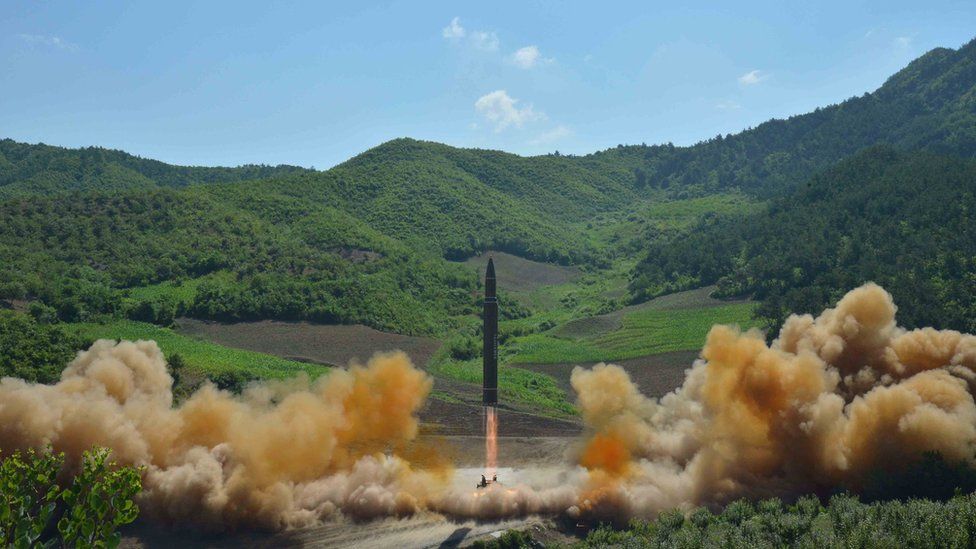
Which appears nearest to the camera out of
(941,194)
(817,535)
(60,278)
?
(817,535)

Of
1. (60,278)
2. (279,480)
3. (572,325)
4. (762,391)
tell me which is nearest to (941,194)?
(572,325)

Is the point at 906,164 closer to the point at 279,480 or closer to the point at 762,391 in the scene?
the point at 762,391

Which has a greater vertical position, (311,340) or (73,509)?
(73,509)

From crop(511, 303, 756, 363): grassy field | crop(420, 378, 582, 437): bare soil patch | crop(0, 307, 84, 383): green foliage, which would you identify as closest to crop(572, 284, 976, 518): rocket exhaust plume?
crop(420, 378, 582, 437): bare soil patch

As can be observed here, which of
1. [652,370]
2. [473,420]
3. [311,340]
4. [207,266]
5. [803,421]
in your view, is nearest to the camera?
[803,421]

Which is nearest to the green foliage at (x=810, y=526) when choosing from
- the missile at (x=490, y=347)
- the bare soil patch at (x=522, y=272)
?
the missile at (x=490, y=347)

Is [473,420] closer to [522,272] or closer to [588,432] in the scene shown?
[588,432]

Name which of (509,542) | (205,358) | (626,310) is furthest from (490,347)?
(626,310)
